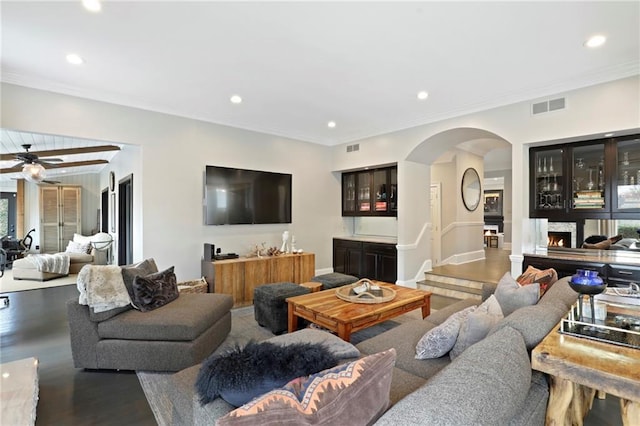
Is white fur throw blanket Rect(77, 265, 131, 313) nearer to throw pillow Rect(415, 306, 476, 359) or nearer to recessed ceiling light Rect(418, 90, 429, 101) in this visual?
throw pillow Rect(415, 306, 476, 359)

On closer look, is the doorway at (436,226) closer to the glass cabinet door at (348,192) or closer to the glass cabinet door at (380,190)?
the glass cabinet door at (380,190)

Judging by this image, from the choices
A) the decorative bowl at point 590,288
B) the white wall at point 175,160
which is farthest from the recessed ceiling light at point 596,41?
the white wall at point 175,160

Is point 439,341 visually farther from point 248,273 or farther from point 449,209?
Result: point 449,209

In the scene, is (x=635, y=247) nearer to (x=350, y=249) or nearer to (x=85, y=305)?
(x=350, y=249)

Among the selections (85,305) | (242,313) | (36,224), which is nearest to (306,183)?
(242,313)

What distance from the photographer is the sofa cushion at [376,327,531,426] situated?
2.93ft

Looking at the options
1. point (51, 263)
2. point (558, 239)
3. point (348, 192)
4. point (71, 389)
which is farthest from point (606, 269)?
point (51, 263)

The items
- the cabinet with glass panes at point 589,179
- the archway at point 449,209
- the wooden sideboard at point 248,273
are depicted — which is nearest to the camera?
the cabinet with glass panes at point 589,179

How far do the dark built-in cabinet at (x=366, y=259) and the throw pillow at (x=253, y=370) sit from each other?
451 cm

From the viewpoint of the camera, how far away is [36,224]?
9188 mm

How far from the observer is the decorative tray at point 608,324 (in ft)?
4.85

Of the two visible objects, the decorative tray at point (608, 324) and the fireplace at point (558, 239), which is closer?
the decorative tray at point (608, 324)

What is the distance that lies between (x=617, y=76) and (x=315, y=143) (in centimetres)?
455

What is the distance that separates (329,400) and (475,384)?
535 mm
